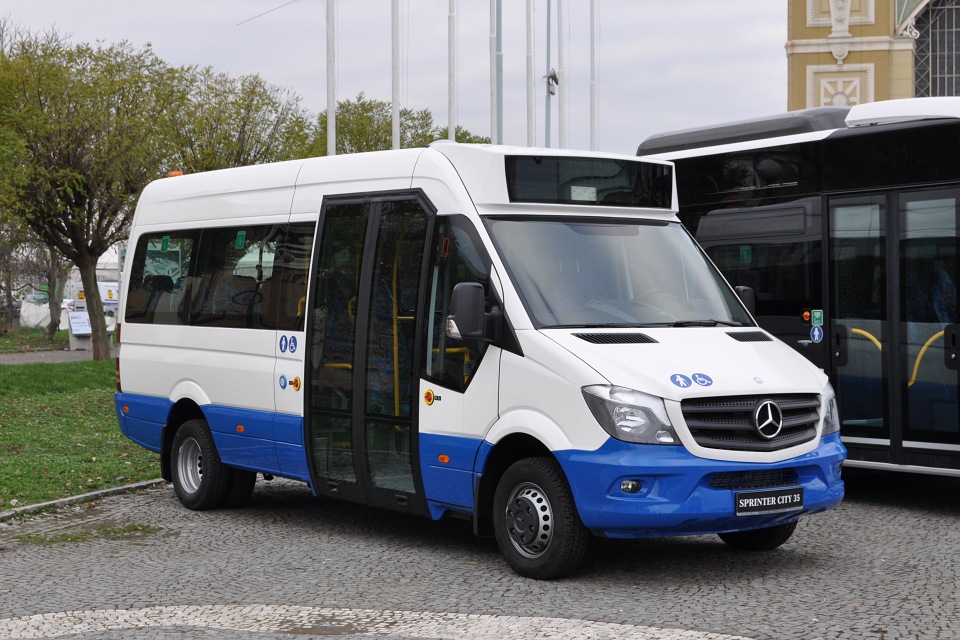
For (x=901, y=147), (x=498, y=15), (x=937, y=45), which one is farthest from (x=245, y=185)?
(x=937, y=45)

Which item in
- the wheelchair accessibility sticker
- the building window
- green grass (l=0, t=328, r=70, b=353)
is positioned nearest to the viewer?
the wheelchair accessibility sticker

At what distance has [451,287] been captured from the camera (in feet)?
27.5

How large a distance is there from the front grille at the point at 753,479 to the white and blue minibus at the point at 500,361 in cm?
1

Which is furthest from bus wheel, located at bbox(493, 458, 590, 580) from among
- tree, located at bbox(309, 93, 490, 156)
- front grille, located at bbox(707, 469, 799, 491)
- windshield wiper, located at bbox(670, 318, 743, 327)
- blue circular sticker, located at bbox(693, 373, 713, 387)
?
tree, located at bbox(309, 93, 490, 156)

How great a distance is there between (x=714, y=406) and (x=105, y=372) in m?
19.7

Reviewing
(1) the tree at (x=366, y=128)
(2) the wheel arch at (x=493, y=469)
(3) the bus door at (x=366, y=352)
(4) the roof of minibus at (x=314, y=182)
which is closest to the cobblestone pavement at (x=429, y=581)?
(2) the wheel arch at (x=493, y=469)

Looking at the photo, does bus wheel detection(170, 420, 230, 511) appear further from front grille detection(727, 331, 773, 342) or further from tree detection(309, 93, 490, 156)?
tree detection(309, 93, 490, 156)

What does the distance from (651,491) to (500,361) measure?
1241mm

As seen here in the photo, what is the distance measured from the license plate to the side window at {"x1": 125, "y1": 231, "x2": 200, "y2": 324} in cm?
530

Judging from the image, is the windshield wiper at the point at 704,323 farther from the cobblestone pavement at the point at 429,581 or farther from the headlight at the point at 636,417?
the cobblestone pavement at the point at 429,581

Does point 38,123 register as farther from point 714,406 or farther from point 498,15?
point 714,406

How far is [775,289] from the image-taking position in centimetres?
1138

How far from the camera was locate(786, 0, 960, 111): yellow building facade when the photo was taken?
2744 inches

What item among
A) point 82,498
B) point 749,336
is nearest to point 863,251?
point 749,336
